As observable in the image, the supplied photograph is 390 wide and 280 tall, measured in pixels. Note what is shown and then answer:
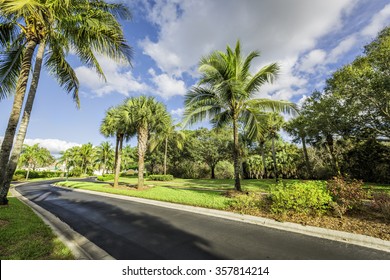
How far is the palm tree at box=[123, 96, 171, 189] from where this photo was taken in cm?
1503

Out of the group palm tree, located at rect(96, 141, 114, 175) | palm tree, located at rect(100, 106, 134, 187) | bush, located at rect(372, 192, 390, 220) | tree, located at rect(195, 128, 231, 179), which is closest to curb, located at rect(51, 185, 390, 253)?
bush, located at rect(372, 192, 390, 220)

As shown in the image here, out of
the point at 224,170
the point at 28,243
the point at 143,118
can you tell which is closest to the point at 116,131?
the point at 143,118

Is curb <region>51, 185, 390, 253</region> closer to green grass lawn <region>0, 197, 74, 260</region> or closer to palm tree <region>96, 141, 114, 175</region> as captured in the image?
green grass lawn <region>0, 197, 74, 260</region>

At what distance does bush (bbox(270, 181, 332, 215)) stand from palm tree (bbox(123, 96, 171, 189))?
11037mm

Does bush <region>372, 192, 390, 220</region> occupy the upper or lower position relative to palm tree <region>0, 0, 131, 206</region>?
lower

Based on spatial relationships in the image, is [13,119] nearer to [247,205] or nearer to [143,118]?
[143,118]

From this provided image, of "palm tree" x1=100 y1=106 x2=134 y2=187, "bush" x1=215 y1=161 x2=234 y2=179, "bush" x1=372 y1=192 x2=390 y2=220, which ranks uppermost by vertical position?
"palm tree" x1=100 y1=106 x2=134 y2=187

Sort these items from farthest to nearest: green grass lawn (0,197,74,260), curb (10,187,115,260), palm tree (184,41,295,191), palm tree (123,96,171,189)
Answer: palm tree (123,96,171,189) < palm tree (184,41,295,191) < curb (10,187,115,260) < green grass lawn (0,197,74,260)

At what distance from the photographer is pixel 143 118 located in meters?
15.1

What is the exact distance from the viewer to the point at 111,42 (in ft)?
25.2

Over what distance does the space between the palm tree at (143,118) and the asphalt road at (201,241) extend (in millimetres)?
8981

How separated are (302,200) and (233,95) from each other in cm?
581
